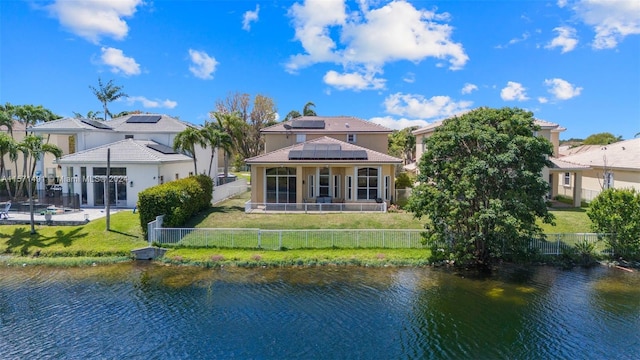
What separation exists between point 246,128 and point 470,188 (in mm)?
52964

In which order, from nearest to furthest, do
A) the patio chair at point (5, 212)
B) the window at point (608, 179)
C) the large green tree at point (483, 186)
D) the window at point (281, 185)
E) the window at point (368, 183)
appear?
the large green tree at point (483, 186) → the patio chair at point (5, 212) → the window at point (368, 183) → the window at point (281, 185) → the window at point (608, 179)

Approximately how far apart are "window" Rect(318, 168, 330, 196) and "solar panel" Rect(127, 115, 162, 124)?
1919 centimetres

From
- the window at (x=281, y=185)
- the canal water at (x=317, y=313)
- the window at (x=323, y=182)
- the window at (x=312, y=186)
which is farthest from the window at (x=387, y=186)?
the canal water at (x=317, y=313)

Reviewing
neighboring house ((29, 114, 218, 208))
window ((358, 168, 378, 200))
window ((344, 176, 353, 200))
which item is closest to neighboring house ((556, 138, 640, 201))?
window ((358, 168, 378, 200))

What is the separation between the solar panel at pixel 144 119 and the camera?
38.7m

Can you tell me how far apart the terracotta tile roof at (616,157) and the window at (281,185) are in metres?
24.5

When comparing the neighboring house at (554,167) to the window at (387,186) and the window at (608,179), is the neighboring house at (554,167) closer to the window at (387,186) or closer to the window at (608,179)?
the window at (387,186)

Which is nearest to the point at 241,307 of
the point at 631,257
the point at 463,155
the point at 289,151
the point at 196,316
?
the point at 196,316

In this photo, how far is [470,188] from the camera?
17.8 meters

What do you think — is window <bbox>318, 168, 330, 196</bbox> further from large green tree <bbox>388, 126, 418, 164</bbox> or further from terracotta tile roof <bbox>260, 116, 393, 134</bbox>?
large green tree <bbox>388, 126, 418, 164</bbox>

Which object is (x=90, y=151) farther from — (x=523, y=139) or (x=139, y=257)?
(x=523, y=139)

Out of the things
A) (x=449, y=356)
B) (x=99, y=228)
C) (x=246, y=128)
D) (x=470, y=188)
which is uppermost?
(x=246, y=128)

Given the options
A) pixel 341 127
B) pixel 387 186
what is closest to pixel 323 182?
pixel 387 186

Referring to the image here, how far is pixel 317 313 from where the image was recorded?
14.2 meters
